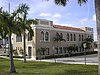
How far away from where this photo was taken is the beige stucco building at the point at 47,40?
5203 cm

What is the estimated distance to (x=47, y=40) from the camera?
180 feet

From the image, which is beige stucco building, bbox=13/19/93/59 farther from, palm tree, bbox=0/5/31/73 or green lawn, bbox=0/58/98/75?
palm tree, bbox=0/5/31/73

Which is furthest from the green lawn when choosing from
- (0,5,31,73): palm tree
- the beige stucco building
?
the beige stucco building

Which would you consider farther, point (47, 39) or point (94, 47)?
point (94, 47)

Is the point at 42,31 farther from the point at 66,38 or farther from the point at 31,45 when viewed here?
the point at 66,38

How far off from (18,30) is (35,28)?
1071 inches

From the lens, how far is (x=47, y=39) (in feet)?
180

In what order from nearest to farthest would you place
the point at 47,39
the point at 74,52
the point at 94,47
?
1. the point at 47,39
2. the point at 74,52
3. the point at 94,47

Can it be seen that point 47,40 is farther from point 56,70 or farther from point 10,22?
point 10,22

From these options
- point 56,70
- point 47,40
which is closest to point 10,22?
point 56,70

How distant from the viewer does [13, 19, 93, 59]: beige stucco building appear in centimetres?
5203

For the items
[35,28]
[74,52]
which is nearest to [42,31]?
[35,28]

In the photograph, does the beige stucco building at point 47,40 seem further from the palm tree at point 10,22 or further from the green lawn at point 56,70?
the palm tree at point 10,22

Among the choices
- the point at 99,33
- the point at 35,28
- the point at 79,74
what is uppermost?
the point at 35,28
